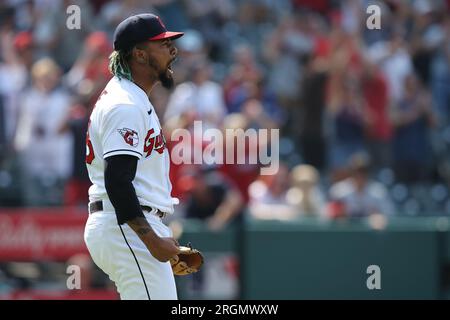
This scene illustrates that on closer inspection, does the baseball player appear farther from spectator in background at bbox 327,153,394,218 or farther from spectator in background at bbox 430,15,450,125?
spectator in background at bbox 430,15,450,125

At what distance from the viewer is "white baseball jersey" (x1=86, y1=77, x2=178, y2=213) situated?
518cm

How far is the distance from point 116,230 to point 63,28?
713 cm

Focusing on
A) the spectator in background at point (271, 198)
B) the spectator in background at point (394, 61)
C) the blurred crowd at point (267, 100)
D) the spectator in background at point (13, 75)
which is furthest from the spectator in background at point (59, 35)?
the spectator in background at point (394, 61)

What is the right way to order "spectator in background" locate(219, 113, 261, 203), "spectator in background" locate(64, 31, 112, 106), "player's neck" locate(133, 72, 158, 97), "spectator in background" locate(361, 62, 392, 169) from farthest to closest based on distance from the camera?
"spectator in background" locate(361, 62, 392, 169), "spectator in background" locate(219, 113, 261, 203), "spectator in background" locate(64, 31, 112, 106), "player's neck" locate(133, 72, 158, 97)

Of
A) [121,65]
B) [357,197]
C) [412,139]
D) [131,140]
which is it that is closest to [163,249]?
[131,140]

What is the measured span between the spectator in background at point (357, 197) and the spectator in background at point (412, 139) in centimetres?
100

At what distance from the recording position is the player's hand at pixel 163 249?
5129mm

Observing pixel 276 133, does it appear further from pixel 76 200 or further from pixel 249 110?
pixel 76 200

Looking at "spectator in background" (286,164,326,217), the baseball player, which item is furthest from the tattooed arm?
"spectator in background" (286,164,326,217)

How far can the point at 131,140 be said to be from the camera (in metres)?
5.17

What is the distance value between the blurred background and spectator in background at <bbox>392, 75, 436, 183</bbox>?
0.06 feet

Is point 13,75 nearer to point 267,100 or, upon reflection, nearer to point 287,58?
point 267,100

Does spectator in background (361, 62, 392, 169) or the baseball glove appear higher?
spectator in background (361, 62, 392, 169)
